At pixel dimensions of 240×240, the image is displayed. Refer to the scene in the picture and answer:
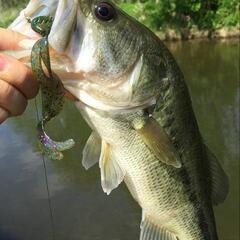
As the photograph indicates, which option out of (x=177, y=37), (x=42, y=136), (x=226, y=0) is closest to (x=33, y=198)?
(x=42, y=136)

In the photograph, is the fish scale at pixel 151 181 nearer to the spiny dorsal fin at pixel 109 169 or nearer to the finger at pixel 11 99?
the spiny dorsal fin at pixel 109 169

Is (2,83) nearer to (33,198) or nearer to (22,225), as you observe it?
(22,225)

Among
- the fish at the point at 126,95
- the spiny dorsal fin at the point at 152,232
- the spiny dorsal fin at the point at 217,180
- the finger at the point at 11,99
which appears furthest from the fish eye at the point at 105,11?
the spiny dorsal fin at the point at 152,232

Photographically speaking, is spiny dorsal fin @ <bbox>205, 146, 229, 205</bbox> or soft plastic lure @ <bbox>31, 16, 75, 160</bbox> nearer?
soft plastic lure @ <bbox>31, 16, 75, 160</bbox>

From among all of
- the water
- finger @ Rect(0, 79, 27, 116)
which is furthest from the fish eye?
the water

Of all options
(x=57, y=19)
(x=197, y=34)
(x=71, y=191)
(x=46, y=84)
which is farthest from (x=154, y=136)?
(x=197, y=34)

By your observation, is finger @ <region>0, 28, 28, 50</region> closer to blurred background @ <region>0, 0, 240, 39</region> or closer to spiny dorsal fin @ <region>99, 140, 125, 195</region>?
spiny dorsal fin @ <region>99, 140, 125, 195</region>

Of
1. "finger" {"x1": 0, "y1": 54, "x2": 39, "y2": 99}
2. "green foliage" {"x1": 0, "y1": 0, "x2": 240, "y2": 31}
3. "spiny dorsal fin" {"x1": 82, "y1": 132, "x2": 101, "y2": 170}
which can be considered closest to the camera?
"finger" {"x1": 0, "y1": 54, "x2": 39, "y2": 99}
